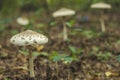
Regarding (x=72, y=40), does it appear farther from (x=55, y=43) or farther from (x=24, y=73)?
(x=24, y=73)

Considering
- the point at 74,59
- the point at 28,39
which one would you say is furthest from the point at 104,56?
the point at 28,39

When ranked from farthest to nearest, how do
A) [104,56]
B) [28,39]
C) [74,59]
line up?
[104,56]
[74,59]
[28,39]

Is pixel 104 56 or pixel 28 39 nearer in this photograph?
pixel 28 39

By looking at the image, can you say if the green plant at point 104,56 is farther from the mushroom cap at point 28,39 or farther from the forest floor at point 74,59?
the mushroom cap at point 28,39

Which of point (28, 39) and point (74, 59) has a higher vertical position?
point (28, 39)

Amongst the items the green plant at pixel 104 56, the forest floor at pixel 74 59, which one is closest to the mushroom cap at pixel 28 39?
the forest floor at pixel 74 59

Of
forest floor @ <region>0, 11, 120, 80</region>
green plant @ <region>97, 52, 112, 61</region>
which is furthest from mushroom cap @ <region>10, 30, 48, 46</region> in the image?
green plant @ <region>97, 52, 112, 61</region>

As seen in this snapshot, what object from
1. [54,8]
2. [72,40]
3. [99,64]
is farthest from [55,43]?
[54,8]

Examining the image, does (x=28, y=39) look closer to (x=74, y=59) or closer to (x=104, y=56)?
(x=74, y=59)

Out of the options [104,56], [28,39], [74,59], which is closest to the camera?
[28,39]
